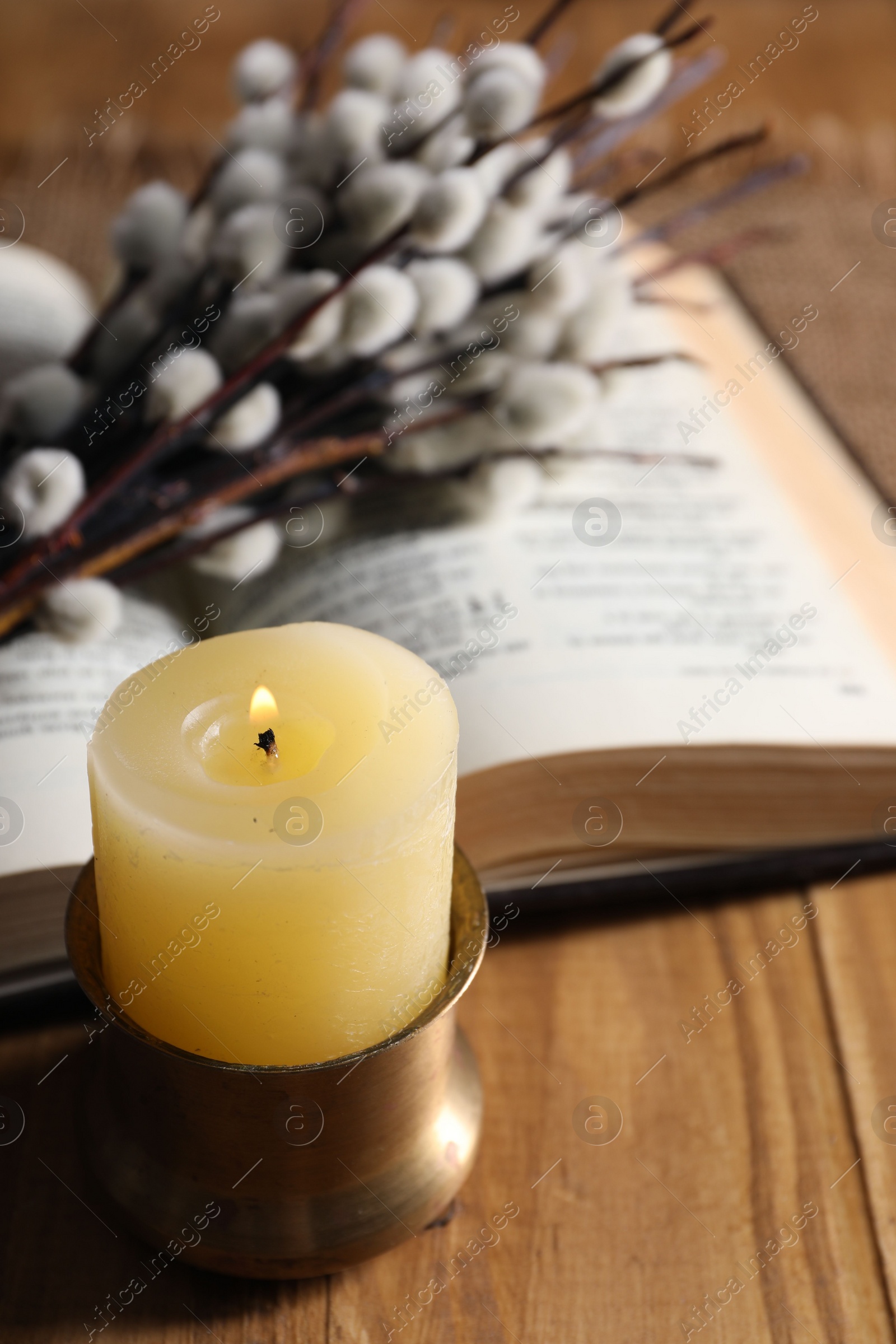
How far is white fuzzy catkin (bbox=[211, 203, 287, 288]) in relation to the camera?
19.9 inches

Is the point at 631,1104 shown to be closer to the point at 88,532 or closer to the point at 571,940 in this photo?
the point at 571,940

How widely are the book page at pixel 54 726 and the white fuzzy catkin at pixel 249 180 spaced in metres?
0.19

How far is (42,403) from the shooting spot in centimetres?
52

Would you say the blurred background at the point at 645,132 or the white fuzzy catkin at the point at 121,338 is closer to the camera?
the white fuzzy catkin at the point at 121,338

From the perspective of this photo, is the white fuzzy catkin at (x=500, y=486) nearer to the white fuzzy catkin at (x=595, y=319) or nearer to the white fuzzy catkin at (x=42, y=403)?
the white fuzzy catkin at (x=595, y=319)

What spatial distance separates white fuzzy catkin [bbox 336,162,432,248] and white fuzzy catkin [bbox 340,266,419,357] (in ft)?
0.07

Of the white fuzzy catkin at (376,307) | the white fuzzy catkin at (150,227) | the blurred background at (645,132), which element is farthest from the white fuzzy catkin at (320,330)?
the blurred background at (645,132)

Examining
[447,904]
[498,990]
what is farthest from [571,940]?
[447,904]

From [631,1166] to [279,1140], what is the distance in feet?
0.45

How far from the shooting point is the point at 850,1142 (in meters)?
0.42

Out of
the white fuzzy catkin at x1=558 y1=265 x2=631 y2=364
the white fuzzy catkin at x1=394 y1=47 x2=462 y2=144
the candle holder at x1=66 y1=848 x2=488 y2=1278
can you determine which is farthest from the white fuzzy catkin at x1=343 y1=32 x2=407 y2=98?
the candle holder at x1=66 y1=848 x2=488 y2=1278

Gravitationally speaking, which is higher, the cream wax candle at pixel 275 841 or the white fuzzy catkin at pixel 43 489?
the white fuzzy catkin at pixel 43 489

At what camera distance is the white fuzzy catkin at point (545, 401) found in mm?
540

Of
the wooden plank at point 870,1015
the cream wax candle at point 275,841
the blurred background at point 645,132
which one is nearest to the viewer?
the cream wax candle at point 275,841
